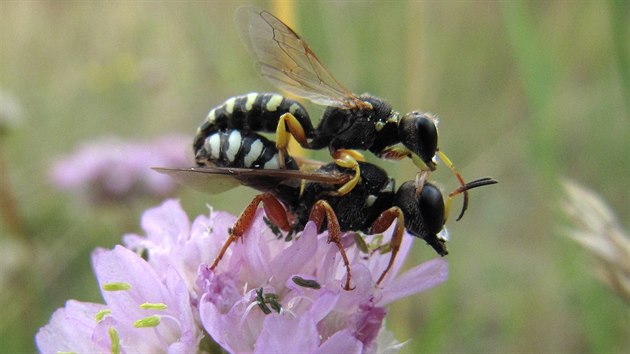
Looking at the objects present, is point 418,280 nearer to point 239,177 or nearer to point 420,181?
point 420,181

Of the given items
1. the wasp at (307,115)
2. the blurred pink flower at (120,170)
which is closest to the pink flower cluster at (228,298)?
the wasp at (307,115)

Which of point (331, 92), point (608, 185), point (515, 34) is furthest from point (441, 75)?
point (331, 92)

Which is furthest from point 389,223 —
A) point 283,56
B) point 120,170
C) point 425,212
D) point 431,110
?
point 120,170

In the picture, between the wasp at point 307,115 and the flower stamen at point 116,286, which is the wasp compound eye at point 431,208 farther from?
→ the flower stamen at point 116,286

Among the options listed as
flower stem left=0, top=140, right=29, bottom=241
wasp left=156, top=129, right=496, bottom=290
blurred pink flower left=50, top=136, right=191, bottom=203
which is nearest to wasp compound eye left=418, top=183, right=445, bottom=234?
wasp left=156, top=129, right=496, bottom=290

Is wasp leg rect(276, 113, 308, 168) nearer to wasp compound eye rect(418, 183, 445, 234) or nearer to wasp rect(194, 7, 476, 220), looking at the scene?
wasp rect(194, 7, 476, 220)

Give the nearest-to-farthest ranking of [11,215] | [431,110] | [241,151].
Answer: [241,151], [11,215], [431,110]

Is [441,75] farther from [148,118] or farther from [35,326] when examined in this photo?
[35,326]
